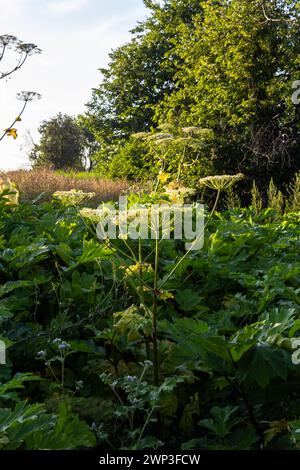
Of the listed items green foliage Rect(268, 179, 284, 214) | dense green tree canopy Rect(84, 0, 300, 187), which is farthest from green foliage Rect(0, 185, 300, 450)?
dense green tree canopy Rect(84, 0, 300, 187)

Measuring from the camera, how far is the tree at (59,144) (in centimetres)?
3294

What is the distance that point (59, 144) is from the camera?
3294 cm

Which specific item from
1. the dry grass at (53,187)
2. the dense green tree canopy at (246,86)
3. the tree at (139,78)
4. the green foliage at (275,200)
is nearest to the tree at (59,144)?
the tree at (139,78)

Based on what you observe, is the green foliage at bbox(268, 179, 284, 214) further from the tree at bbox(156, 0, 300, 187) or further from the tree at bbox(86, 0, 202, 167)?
the tree at bbox(86, 0, 202, 167)

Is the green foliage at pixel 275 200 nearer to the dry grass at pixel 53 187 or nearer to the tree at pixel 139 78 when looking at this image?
the dry grass at pixel 53 187

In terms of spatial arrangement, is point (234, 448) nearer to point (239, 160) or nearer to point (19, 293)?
point (19, 293)

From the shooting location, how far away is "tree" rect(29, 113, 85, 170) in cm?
3294

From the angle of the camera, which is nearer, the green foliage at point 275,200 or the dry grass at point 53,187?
the green foliage at point 275,200

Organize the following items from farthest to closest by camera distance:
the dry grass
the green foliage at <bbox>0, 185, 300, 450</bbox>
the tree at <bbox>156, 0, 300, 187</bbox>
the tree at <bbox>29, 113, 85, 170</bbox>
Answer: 1. the tree at <bbox>29, 113, 85, 170</bbox>
2. the tree at <bbox>156, 0, 300, 187</bbox>
3. the dry grass
4. the green foliage at <bbox>0, 185, 300, 450</bbox>

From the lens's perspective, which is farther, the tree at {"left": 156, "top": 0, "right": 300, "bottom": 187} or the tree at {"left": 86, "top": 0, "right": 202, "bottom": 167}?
the tree at {"left": 86, "top": 0, "right": 202, "bottom": 167}

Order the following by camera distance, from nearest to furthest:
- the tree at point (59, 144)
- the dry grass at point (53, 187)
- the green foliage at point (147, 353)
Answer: the green foliage at point (147, 353)
the dry grass at point (53, 187)
the tree at point (59, 144)

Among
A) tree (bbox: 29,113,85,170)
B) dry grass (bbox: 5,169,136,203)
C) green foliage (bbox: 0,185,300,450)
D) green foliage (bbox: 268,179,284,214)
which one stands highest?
tree (bbox: 29,113,85,170)

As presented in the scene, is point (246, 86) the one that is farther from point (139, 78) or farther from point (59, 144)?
point (59, 144)

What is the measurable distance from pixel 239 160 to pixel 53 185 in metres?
6.79
